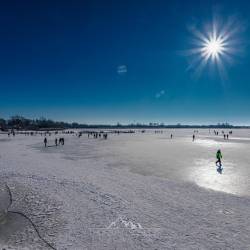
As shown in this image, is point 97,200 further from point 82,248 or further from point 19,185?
point 19,185

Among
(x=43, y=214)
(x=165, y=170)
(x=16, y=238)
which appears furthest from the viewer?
(x=165, y=170)

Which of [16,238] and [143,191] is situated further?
[143,191]

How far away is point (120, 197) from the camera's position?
910 cm

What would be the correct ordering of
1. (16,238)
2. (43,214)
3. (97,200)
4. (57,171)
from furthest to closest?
1. (57,171)
2. (97,200)
3. (43,214)
4. (16,238)

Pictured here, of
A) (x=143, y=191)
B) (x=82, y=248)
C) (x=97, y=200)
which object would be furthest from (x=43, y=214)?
(x=143, y=191)

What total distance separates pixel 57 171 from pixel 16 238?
27.0 feet

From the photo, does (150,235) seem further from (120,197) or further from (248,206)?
(248,206)

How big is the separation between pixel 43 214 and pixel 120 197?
2990mm

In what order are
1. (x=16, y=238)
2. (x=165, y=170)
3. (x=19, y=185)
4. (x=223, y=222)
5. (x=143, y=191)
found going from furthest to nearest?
1. (x=165, y=170)
2. (x=19, y=185)
3. (x=143, y=191)
4. (x=223, y=222)
5. (x=16, y=238)

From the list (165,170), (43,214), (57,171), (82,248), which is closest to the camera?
(82,248)

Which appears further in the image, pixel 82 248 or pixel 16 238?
pixel 16 238

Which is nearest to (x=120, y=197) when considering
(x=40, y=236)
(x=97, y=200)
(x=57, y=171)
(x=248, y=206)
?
(x=97, y=200)

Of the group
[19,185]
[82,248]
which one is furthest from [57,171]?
[82,248]

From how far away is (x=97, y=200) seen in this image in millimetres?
8703
